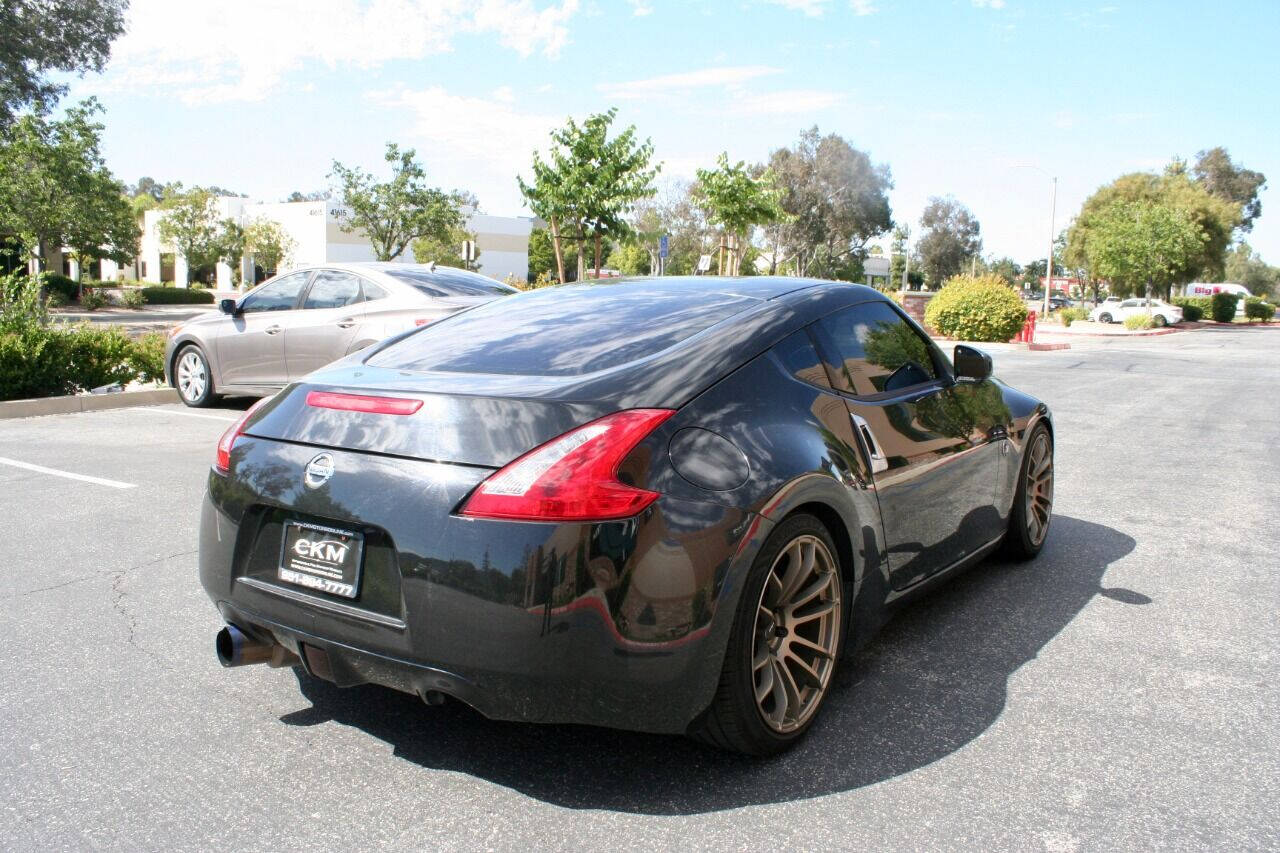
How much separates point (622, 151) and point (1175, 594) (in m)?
23.2

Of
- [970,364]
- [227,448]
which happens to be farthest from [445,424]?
[970,364]

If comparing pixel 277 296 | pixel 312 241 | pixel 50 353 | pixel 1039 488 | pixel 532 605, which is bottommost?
pixel 1039 488

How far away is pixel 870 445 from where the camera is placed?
3.47m

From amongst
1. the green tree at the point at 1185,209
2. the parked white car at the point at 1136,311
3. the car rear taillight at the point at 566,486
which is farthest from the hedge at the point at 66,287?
the green tree at the point at 1185,209

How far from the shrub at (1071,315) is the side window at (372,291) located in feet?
143

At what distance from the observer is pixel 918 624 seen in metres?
4.27

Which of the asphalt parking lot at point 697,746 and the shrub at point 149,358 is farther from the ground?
the shrub at point 149,358

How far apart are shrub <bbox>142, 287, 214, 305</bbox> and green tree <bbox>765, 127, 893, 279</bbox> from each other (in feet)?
125

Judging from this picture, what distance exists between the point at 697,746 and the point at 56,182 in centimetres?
4318

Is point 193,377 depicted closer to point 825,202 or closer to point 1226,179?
point 825,202

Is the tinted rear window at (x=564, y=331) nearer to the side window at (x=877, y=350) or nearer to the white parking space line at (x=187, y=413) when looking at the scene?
the side window at (x=877, y=350)

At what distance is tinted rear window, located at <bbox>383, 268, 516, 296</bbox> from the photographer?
961 cm

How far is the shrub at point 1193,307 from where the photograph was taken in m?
58.0

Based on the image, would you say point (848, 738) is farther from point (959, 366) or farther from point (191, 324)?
point (191, 324)
